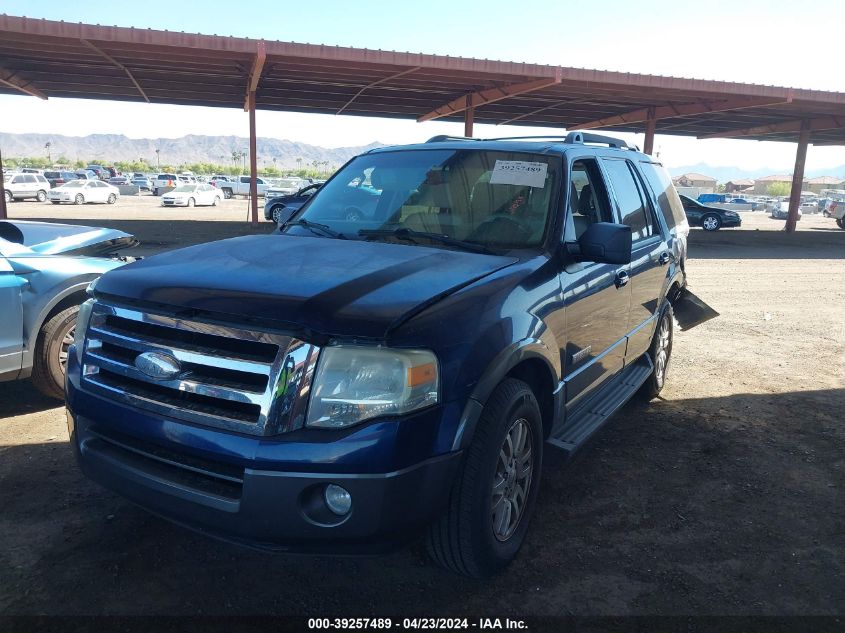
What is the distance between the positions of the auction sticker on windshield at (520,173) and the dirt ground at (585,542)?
153 centimetres

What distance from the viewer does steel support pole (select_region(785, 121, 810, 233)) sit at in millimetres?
30284

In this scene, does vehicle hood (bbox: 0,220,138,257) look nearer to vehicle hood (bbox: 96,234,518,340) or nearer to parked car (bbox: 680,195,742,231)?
vehicle hood (bbox: 96,234,518,340)

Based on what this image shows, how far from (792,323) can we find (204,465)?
873 centimetres

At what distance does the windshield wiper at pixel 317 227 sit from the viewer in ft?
11.8

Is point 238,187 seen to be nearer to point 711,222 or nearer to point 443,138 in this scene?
point 711,222

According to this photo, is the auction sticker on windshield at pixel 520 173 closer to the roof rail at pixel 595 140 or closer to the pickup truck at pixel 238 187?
the roof rail at pixel 595 140

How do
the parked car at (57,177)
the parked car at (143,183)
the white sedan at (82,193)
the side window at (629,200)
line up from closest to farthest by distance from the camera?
the side window at (629,200)
the white sedan at (82,193)
the parked car at (57,177)
the parked car at (143,183)

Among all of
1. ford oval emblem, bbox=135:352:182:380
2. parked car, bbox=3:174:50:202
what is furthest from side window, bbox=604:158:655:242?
parked car, bbox=3:174:50:202

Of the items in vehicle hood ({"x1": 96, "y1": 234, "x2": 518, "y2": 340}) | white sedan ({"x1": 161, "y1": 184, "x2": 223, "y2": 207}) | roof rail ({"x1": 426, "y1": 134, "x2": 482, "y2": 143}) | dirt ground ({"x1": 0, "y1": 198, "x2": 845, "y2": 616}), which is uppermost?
roof rail ({"x1": 426, "y1": 134, "x2": 482, "y2": 143})

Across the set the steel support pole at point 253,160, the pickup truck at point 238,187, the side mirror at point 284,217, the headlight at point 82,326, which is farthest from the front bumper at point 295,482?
the pickup truck at point 238,187

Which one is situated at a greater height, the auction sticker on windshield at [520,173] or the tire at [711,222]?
the auction sticker on windshield at [520,173]

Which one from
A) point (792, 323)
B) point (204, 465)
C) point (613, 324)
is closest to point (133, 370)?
point (204, 465)

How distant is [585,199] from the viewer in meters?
3.90

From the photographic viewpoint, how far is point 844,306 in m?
10.3
